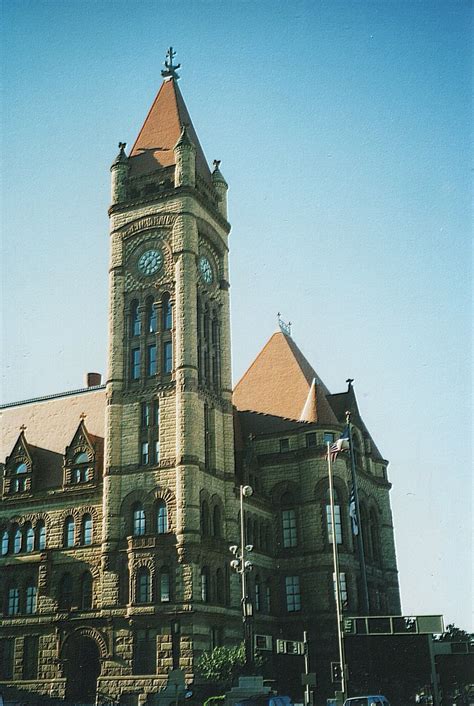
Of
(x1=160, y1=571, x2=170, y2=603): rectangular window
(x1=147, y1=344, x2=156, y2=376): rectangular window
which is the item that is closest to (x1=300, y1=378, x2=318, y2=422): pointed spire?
(x1=147, y1=344, x2=156, y2=376): rectangular window

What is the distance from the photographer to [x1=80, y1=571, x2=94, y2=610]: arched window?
4862 centimetres

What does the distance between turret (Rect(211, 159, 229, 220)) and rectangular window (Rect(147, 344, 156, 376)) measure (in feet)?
41.0

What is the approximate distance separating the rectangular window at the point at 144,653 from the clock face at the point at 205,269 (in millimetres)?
22518

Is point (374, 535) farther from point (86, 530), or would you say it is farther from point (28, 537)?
point (28, 537)

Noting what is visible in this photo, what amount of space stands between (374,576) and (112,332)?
1019 inches

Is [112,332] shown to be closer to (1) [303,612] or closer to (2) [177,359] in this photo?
(2) [177,359]

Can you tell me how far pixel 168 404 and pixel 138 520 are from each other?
7.03 metres

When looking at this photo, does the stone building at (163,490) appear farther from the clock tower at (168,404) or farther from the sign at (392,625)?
the sign at (392,625)

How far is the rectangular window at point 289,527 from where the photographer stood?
183ft

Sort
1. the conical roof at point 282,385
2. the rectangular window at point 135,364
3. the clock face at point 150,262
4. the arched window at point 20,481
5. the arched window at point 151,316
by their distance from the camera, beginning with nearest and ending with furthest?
the rectangular window at point 135,364 → the arched window at point 151,316 → the clock face at point 150,262 → the arched window at point 20,481 → the conical roof at point 282,385

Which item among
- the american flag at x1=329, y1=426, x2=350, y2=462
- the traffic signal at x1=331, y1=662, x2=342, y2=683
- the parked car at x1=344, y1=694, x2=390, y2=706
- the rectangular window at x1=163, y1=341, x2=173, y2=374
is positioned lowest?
the parked car at x1=344, y1=694, x2=390, y2=706

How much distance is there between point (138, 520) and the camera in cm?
4825

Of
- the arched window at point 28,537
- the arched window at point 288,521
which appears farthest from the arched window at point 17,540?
the arched window at point 288,521

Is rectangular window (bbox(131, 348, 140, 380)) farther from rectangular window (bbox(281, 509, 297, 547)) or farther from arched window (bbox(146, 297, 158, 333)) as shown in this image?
rectangular window (bbox(281, 509, 297, 547))
